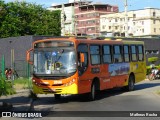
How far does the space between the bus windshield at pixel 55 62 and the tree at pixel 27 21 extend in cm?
4596

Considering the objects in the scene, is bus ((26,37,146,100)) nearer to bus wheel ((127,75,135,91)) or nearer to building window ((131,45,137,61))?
bus wheel ((127,75,135,91))

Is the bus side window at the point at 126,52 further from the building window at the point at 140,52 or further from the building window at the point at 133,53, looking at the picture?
the building window at the point at 140,52

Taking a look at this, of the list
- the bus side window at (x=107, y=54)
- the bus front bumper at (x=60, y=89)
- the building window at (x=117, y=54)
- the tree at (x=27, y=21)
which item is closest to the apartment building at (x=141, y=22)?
the tree at (x=27, y=21)

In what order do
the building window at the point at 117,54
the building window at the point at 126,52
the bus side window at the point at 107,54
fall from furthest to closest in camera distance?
1. the building window at the point at 126,52
2. the building window at the point at 117,54
3. the bus side window at the point at 107,54

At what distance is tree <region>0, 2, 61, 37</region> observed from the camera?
2596 inches

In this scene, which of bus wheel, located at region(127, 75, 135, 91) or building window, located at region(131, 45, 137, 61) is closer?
bus wheel, located at region(127, 75, 135, 91)

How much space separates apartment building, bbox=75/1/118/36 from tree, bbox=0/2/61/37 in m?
71.3

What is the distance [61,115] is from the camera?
45.1ft

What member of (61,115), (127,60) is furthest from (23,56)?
(61,115)

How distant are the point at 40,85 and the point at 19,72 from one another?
691 inches

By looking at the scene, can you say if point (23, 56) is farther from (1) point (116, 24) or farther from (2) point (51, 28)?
(1) point (116, 24)

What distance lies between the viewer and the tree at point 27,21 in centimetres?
6594

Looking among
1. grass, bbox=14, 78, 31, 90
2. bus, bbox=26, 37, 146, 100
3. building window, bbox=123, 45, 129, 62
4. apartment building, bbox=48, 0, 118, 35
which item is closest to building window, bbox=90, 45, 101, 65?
bus, bbox=26, 37, 146, 100

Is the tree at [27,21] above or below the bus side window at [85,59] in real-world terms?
above
